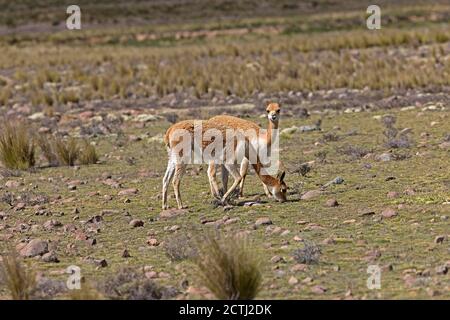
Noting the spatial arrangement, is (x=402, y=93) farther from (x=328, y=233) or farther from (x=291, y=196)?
(x=328, y=233)

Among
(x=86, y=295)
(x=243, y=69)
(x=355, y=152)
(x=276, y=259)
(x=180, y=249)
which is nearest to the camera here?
(x=86, y=295)

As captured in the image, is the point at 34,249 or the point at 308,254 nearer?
the point at 308,254

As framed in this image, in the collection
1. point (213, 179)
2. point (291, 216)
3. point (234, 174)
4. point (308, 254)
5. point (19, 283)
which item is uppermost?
point (19, 283)

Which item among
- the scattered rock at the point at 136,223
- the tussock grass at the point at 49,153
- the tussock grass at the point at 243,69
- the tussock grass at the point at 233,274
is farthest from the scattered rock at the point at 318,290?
the tussock grass at the point at 243,69

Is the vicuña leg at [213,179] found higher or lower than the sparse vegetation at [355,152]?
higher

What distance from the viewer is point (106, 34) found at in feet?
189

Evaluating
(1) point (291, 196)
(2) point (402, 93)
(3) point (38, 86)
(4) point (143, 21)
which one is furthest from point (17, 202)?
(4) point (143, 21)

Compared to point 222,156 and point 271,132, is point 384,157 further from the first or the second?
point 222,156

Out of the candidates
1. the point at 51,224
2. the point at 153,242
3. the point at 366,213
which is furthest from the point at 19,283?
the point at 366,213

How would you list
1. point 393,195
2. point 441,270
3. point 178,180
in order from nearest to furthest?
point 441,270 → point 393,195 → point 178,180

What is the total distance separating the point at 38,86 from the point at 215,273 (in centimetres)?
2536

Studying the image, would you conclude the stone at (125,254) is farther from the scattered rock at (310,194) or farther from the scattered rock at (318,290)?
the scattered rock at (310,194)

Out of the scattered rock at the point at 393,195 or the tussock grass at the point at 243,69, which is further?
the tussock grass at the point at 243,69

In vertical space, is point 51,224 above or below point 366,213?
below
